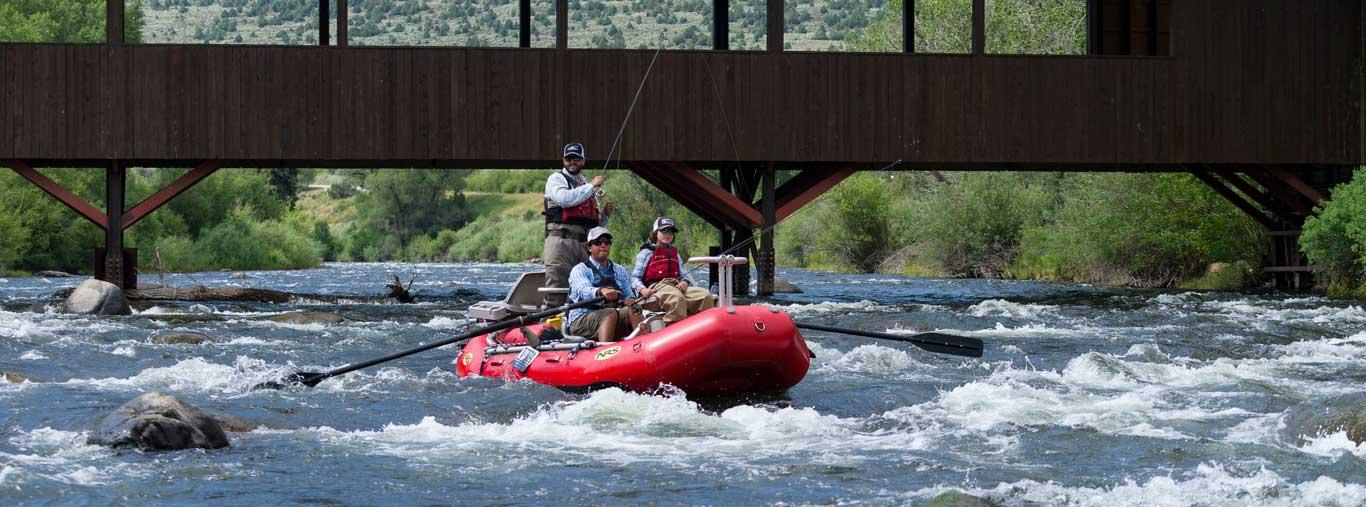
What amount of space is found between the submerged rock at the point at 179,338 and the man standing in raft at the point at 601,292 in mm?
6557

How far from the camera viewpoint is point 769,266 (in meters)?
24.5

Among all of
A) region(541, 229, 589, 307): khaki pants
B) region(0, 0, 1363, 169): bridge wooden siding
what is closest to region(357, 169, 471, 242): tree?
region(0, 0, 1363, 169): bridge wooden siding

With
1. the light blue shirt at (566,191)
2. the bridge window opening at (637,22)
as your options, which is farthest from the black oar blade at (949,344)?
the bridge window opening at (637,22)

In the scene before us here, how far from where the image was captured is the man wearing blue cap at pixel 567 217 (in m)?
13.1

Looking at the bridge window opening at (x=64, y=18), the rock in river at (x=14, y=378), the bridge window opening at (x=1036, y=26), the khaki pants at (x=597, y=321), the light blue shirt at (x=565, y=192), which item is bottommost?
the rock in river at (x=14, y=378)

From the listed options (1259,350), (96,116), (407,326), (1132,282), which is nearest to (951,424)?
(1259,350)

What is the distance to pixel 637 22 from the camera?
118562 millimetres

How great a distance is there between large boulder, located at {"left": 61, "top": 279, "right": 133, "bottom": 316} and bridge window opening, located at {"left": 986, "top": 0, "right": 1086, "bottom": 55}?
24.9 metres

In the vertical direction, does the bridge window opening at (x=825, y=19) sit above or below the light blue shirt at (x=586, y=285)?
above

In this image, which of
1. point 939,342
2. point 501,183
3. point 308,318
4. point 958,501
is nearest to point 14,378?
point 308,318

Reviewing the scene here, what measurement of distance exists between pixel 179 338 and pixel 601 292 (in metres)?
7.31

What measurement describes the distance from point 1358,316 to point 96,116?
17.4 m

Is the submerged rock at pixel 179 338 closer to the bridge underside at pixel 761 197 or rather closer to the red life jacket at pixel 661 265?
the bridge underside at pixel 761 197

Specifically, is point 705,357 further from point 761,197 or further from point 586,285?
point 761,197
